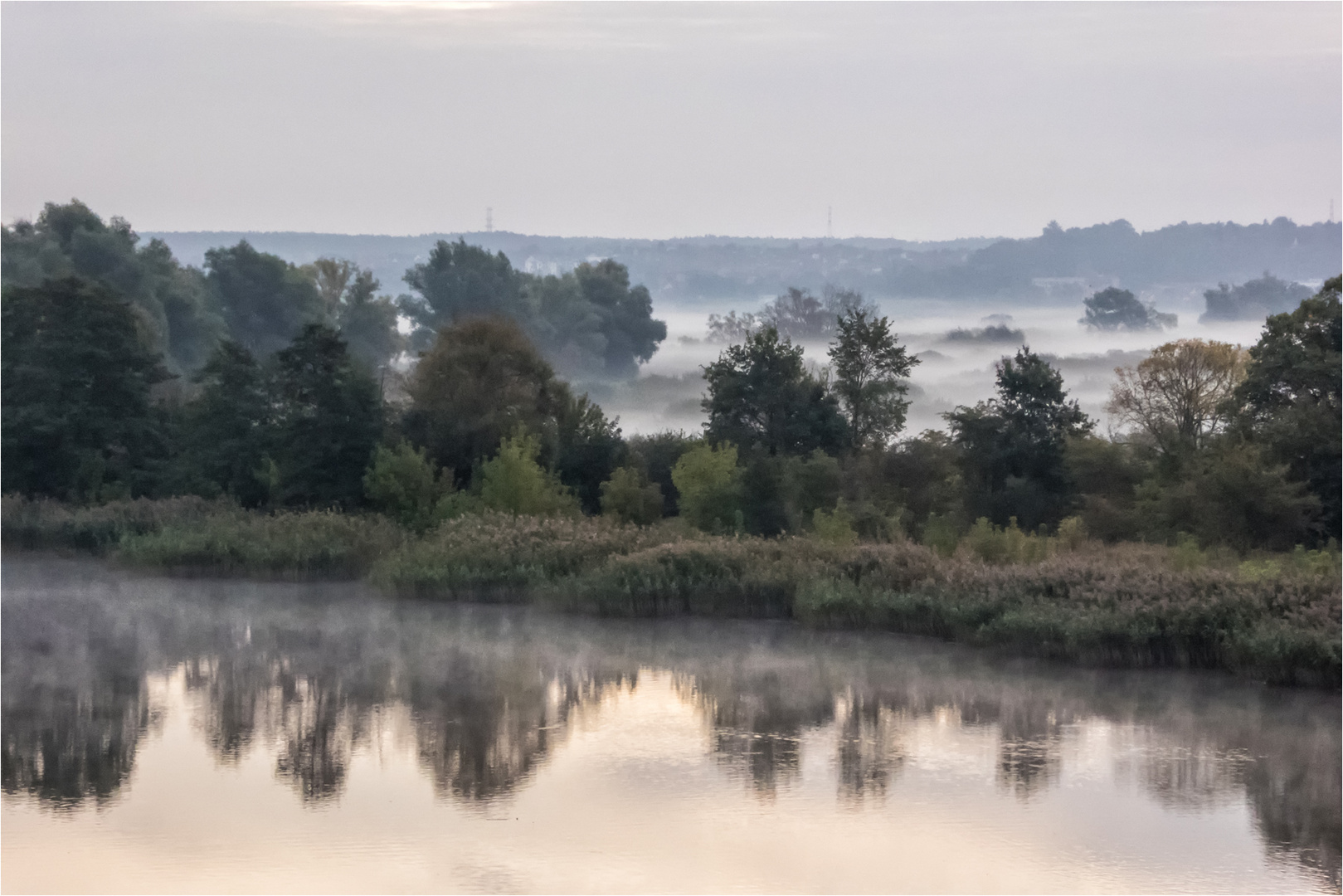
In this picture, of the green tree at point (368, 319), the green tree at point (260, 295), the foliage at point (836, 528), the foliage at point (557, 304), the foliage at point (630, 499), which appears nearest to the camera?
the foliage at point (836, 528)

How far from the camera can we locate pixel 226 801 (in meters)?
10.0

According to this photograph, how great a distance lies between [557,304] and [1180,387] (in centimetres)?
4417

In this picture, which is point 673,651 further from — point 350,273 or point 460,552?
point 350,273

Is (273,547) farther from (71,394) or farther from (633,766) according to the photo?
(633,766)

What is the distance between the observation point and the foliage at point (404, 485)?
20594mm

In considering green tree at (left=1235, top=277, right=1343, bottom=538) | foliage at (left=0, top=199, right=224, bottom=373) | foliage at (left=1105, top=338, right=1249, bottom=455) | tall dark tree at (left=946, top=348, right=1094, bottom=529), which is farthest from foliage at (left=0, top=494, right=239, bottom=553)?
foliage at (left=0, top=199, right=224, bottom=373)

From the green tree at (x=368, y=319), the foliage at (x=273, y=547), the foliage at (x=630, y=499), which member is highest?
the green tree at (x=368, y=319)

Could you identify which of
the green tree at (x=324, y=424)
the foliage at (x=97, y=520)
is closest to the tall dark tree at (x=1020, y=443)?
the green tree at (x=324, y=424)

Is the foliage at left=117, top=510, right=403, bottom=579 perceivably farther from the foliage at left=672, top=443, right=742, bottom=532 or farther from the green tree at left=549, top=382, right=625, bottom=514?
the foliage at left=672, top=443, right=742, bottom=532

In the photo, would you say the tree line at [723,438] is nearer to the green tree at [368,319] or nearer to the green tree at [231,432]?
the green tree at [231,432]

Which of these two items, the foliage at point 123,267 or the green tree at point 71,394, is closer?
the green tree at point 71,394

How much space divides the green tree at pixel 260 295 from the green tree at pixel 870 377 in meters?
38.4

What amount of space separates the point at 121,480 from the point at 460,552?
857 cm

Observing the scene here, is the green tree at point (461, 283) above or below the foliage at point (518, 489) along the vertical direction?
above
